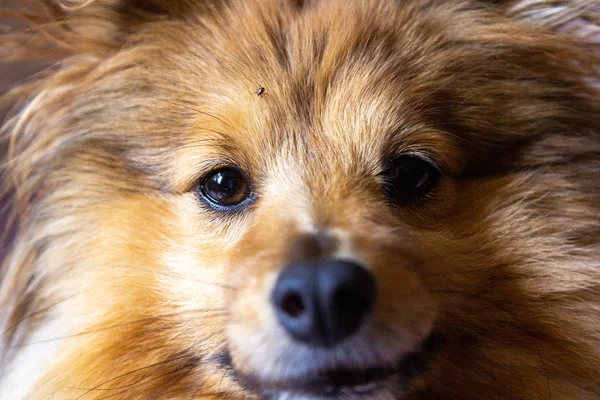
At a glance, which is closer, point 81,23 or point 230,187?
point 230,187

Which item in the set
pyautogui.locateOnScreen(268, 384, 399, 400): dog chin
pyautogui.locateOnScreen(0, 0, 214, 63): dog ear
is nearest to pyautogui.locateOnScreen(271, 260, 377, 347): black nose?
pyautogui.locateOnScreen(268, 384, 399, 400): dog chin

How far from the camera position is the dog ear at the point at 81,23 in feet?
7.21

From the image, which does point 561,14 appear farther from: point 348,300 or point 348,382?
point 348,382

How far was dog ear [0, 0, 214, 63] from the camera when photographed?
2197mm

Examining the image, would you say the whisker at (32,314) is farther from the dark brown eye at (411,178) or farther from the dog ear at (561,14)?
the dog ear at (561,14)

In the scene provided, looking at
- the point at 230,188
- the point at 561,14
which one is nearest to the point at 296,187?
the point at 230,188

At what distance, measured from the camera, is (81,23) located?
7.29 feet

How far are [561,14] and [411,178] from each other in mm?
760

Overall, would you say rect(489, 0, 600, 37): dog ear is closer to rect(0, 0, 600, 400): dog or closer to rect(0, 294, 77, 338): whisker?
rect(0, 0, 600, 400): dog

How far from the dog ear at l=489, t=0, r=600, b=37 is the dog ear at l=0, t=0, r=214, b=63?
3.17ft

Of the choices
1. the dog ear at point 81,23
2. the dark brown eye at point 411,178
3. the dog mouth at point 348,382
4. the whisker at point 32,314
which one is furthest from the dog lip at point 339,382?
the dog ear at point 81,23

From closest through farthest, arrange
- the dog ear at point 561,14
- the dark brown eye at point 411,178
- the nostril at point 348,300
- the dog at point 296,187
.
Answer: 1. the nostril at point 348,300
2. the dog at point 296,187
3. the dark brown eye at point 411,178
4. the dog ear at point 561,14

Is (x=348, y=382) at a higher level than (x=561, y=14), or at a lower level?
lower

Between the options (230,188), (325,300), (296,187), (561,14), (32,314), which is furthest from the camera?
(32,314)
